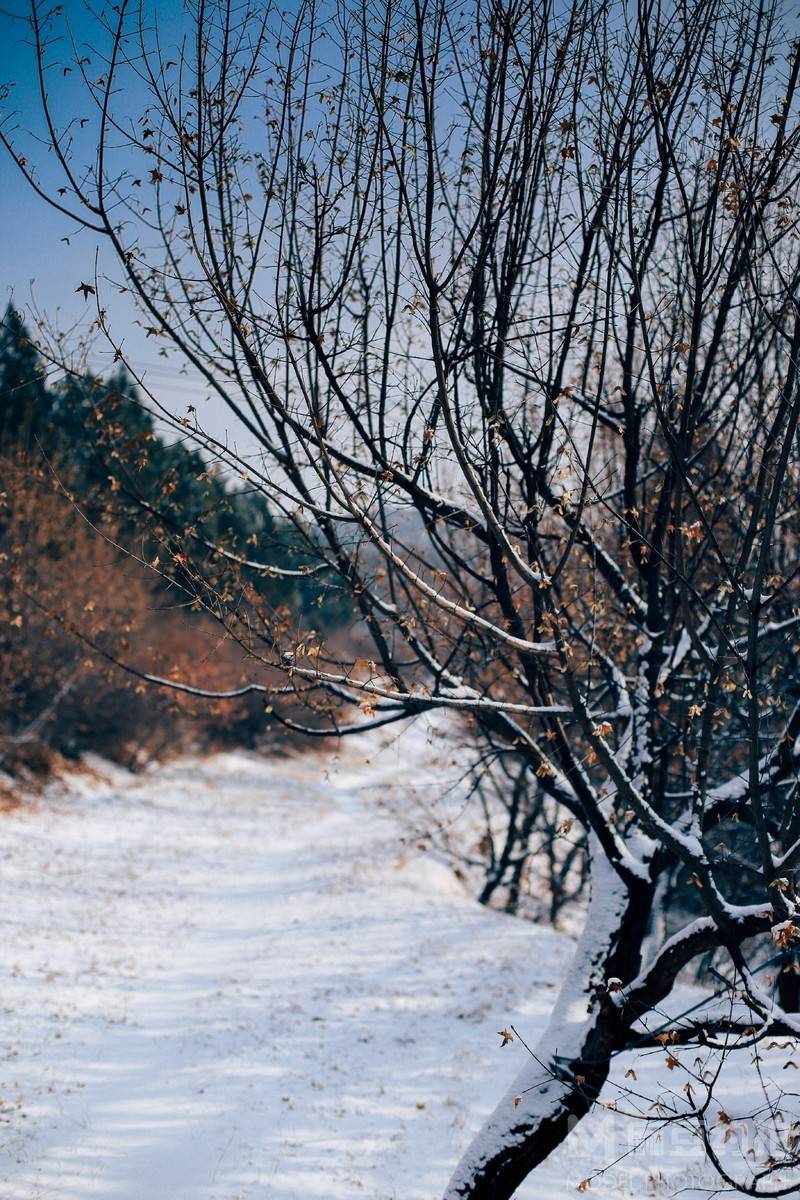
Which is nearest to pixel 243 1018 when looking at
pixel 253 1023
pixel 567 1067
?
A: pixel 253 1023

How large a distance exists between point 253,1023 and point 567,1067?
5.70 meters

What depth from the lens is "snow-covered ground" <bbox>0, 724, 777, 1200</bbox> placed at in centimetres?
585

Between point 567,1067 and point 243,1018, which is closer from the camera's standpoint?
point 567,1067

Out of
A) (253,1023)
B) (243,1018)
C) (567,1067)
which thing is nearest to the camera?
(567,1067)

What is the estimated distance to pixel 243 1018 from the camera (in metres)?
8.95

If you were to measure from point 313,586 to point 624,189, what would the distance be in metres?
2.90

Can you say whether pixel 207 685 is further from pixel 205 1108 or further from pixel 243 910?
pixel 205 1108

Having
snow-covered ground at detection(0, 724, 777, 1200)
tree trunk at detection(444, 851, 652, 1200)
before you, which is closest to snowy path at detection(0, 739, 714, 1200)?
snow-covered ground at detection(0, 724, 777, 1200)

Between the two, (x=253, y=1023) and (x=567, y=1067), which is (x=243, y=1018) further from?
(x=567, y=1067)

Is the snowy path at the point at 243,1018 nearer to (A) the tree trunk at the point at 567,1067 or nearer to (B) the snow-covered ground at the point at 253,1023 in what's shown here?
(B) the snow-covered ground at the point at 253,1023

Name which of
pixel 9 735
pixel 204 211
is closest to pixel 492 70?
pixel 204 211

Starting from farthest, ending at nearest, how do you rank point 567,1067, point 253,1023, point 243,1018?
point 243,1018 < point 253,1023 < point 567,1067

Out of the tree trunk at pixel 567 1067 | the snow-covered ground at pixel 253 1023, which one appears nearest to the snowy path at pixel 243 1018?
the snow-covered ground at pixel 253 1023

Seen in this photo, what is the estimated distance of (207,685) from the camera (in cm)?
2666
